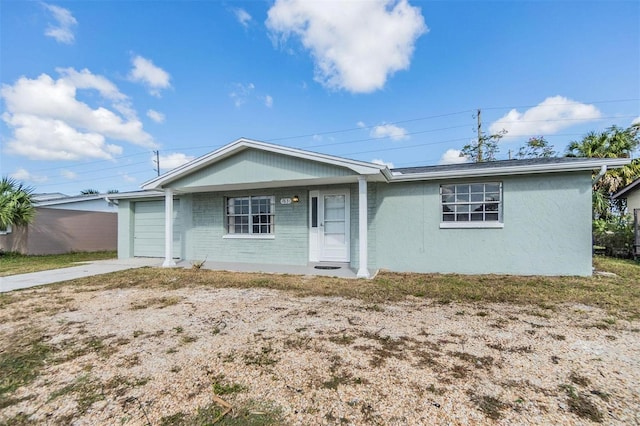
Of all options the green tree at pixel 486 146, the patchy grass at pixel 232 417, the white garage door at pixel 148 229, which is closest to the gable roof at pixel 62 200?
the white garage door at pixel 148 229

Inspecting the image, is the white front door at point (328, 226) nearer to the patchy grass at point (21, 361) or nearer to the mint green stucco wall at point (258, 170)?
the mint green stucco wall at point (258, 170)

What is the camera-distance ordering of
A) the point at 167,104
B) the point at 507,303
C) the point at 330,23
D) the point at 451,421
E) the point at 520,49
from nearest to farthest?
the point at 451,421, the point at 507,303, the point at 330,23, the point at 520,49, the point at 167,104

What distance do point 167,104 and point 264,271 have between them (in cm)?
1404

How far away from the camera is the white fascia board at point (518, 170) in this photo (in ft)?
21.5

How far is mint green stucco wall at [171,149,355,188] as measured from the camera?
25.2ft

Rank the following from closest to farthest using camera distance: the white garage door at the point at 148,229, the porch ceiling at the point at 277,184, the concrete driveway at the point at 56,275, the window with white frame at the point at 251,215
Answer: the concrete driveway at the point at 56,275
the porch ceiling at the point at 277,184
the window with white frame at the point at 251,215
the white garage door at the point at 148,229

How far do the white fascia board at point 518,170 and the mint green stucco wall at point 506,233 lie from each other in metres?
0.25

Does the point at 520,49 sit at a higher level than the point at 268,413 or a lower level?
higher

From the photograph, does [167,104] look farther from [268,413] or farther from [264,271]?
[268,413]

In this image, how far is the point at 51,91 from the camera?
17734mm

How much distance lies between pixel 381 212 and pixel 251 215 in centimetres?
443

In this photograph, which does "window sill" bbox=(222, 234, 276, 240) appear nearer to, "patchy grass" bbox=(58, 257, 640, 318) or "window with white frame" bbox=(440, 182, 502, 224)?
"patchy grass" bbox=(58, 257, 640, 318)

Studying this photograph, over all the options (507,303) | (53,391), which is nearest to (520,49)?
(507,303)

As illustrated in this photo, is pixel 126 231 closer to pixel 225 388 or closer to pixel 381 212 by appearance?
pixel 381 212
